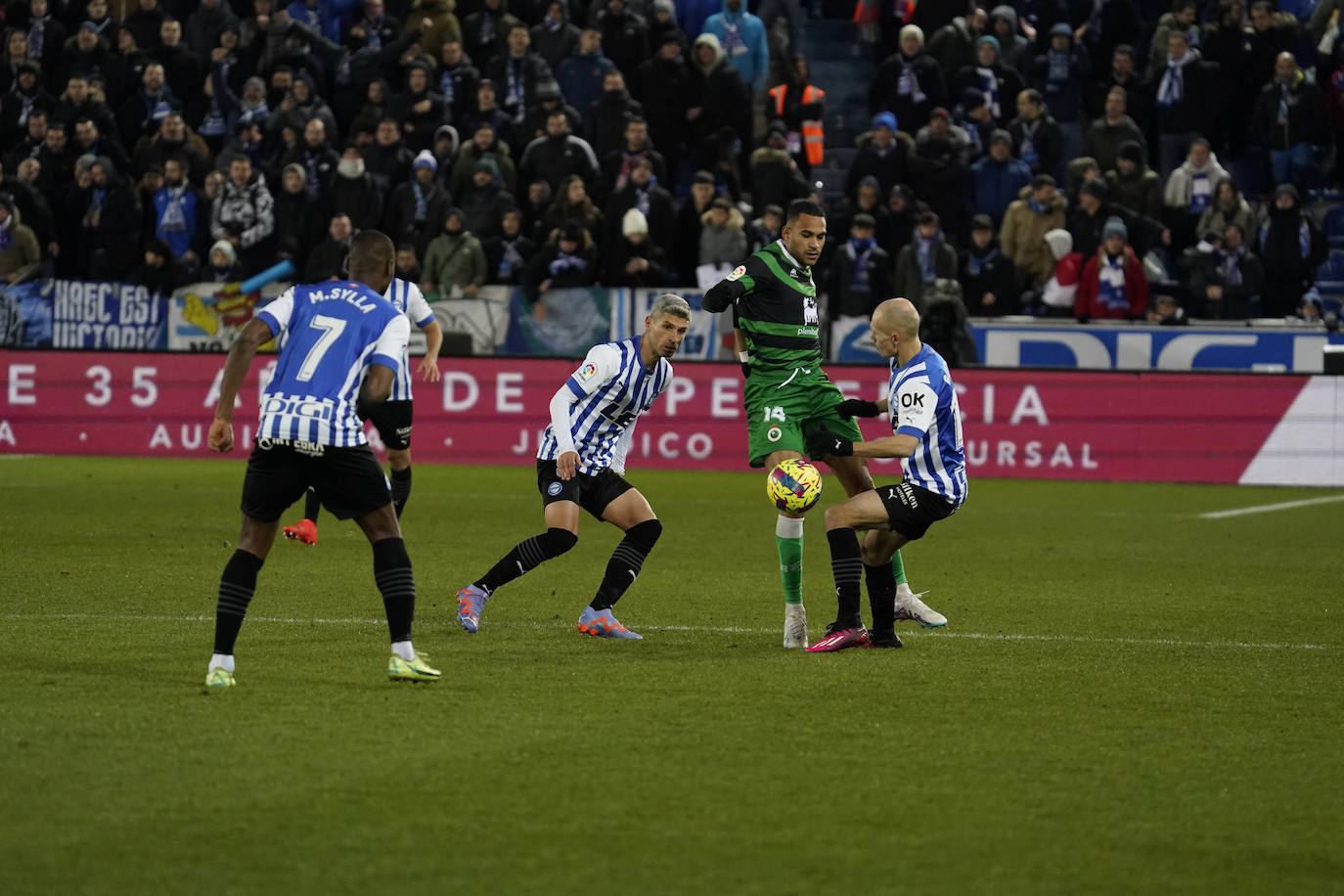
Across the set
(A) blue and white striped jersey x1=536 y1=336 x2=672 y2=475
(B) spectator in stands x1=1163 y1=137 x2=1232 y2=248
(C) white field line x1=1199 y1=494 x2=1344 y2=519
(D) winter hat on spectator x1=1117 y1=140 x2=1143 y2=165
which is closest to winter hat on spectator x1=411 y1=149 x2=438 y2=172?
(D) winter hat on spectator x1=1117 y1=140 x2=1143 y2=165

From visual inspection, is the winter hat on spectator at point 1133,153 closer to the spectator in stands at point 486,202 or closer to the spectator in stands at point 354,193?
the spectator in stands at point 486,202

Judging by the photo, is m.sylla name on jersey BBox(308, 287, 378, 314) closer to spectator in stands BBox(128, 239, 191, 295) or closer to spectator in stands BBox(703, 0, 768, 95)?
spectator in stands BBox(128, 239, 191, 295)

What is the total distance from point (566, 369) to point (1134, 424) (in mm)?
5669

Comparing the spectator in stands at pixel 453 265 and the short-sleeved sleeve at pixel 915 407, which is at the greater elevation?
the spectator in stands at pixel 453 265

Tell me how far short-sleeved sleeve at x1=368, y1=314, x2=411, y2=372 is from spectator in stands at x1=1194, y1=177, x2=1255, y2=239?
14.2m

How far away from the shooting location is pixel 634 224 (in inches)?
760

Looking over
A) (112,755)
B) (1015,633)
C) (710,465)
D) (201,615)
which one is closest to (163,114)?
(710,465)

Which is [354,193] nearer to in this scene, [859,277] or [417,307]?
[859,277]

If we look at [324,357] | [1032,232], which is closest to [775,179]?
[1032,232]

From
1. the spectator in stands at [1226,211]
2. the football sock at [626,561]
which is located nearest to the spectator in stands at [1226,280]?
the spectator in stands at [1226,211]

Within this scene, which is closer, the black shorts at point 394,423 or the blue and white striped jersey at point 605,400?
the blue and white striped jersey at point 605,400

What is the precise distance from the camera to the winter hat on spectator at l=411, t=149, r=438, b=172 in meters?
20.2

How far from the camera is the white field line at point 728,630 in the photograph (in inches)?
345

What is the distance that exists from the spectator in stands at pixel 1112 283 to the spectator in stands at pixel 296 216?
27.2 ft
